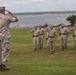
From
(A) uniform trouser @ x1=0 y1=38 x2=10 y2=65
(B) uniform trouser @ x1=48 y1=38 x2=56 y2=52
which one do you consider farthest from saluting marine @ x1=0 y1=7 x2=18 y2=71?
(B) uniform trouser @ x1=48 y1=38 x2=56 y2=52

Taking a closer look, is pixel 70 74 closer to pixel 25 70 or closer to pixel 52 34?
pixel 25 70

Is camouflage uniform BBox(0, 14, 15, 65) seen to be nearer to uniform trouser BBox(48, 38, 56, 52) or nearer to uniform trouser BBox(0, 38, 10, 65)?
uniform trouser BBox(0, 38, 10, 65)

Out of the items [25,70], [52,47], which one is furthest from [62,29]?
[25,70]

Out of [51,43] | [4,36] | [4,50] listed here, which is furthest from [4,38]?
[51,43]

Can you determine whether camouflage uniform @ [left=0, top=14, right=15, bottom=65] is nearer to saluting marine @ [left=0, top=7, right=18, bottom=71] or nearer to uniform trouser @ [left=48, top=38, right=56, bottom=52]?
saluting marine @ [left=0, top=7, right=18, bottom=71]

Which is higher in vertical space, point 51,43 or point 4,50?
point 4,50

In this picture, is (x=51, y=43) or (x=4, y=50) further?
(x=51, y=43)

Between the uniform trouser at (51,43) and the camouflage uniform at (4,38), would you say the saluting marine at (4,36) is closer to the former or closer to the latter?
the camouflage uniform at (4,38)

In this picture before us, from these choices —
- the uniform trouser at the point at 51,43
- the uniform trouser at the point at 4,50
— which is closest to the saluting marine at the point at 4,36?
the uniform trouser at the point at 4,50

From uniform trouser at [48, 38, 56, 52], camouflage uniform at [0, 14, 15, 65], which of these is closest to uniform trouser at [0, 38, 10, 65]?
camouflage uniform at [0, 14, 15, 65]

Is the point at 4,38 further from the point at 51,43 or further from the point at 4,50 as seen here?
the point at 51,43

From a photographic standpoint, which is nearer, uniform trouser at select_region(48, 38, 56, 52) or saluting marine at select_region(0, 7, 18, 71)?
saluting marine at select_region(0, 7, 18, 71)

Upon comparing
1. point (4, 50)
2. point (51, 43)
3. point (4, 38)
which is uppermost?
point (4, 38)

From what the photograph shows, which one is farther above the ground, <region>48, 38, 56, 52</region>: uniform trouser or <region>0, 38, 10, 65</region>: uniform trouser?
<region>0, 38, 10, 65</region>: uniform trouser
